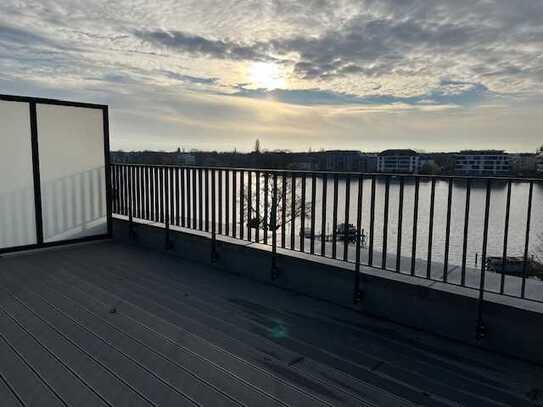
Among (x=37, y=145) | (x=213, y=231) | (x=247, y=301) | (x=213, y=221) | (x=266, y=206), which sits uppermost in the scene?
(x=37, y=145)

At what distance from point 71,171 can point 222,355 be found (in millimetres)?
4064

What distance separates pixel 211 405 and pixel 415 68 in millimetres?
16215

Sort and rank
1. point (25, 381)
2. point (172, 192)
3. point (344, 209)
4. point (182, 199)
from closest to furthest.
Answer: point (25, 381)
point (344, 209)
point (182, 199)
point (172, 192)

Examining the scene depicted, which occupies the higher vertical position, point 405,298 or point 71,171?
point 71,171

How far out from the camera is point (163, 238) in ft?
15.5

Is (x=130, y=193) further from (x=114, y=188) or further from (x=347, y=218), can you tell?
(x=347, y=218)

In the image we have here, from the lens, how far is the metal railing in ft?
7.98

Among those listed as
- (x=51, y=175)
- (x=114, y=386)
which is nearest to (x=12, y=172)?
(x=51, y=175)

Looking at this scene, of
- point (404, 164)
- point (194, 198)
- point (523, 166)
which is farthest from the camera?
point (404, 164)

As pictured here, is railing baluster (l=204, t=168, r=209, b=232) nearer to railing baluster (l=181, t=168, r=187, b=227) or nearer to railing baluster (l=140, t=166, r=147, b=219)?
railing baluster (l=181, t=168, r=187, b=227)

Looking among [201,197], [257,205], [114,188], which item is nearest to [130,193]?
[114,188]

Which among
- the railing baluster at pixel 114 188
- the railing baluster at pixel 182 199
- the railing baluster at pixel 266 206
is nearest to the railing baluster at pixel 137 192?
the railing baluster at pixel 114 188

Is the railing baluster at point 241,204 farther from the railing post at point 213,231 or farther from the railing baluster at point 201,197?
the railing baluster at point 201,197

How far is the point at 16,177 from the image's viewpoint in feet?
14.9
